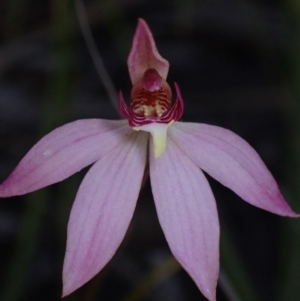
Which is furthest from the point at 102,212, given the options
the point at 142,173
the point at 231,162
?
the point at 231,162

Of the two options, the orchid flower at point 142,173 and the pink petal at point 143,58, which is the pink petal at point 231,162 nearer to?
the orchid flower at point 142,173

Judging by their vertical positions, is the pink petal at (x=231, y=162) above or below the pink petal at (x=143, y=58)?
below

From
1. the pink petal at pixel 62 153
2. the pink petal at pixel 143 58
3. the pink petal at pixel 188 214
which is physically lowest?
the pink petal at pixel 188 214

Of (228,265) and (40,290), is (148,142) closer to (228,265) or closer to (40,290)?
(228,265)

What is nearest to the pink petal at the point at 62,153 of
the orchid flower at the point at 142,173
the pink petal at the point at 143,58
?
the orchid flower at the point at 142,173

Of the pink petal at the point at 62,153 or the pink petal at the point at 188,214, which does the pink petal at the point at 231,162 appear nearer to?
the pink petal at the point at 188,214

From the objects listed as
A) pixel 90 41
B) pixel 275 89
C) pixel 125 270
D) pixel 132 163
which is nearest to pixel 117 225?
pixel 132 163
